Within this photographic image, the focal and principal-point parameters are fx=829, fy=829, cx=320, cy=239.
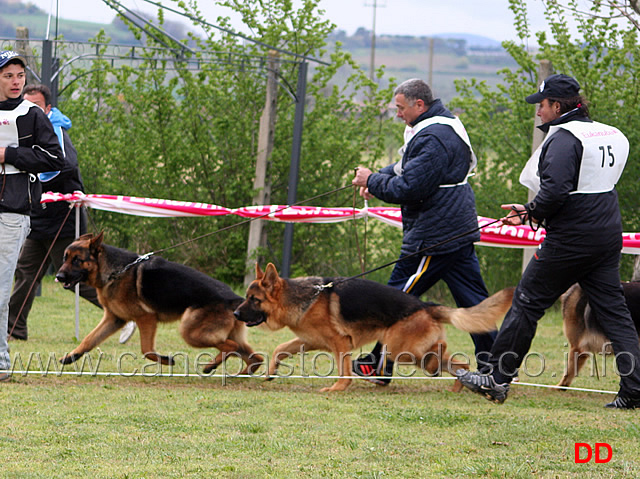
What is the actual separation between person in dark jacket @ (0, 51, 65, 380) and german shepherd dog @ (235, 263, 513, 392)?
5.26ft

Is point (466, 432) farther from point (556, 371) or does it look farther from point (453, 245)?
point (556, 371)

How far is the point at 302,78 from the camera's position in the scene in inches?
412

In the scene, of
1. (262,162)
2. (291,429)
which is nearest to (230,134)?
(262,162)

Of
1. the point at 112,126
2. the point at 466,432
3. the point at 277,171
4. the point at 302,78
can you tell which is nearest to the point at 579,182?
the point at 466,432

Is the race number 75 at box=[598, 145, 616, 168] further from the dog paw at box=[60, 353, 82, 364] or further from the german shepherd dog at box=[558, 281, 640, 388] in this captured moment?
the dog paw at box=[60, 353, 82, 364]

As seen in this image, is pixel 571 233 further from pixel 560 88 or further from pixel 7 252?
pixel 7 252

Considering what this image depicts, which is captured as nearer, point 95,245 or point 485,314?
point 485,314

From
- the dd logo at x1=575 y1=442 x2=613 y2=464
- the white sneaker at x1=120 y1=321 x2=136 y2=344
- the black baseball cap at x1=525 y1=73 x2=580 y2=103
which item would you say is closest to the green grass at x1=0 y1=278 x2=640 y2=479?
the dd logo at x1=575 y1=442 x2=613 y2=464

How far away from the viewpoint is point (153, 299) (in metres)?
6.33

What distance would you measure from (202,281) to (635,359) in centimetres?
314

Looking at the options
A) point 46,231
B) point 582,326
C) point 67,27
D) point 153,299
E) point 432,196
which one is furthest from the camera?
point 67,27

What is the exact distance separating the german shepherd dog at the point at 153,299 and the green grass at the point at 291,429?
26 cm

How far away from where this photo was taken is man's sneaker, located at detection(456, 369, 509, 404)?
5.29 meters

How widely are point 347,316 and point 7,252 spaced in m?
2.40
